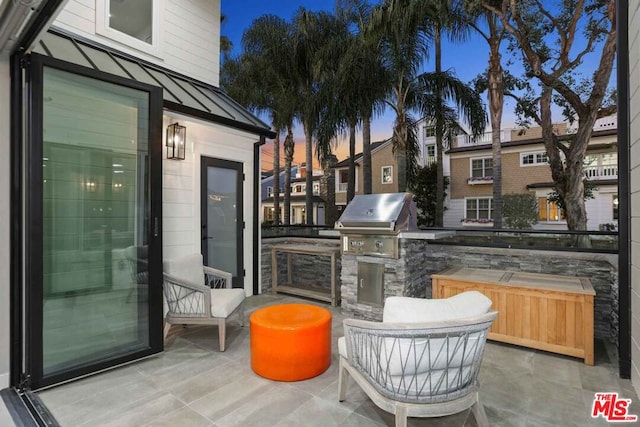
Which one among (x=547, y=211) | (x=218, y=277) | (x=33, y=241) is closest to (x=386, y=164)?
(x=547, y=211)

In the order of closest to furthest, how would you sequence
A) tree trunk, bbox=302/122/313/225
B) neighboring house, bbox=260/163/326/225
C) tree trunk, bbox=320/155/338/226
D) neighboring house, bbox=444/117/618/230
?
tree trunk, bbox=320/155/338/226
tree trunk, bbox=302/122/313/225
neighboring house, bbox=444/117/618/230
neighboring house, bbox=260/163/326/225

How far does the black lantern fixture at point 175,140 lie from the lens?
161 inches

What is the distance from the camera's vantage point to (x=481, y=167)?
1438 cm

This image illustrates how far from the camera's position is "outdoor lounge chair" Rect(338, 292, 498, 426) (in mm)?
1719

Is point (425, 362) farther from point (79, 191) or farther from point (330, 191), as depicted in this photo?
point (330, 191)

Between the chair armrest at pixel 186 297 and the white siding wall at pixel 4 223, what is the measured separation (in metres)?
1.21

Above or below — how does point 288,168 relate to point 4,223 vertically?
above

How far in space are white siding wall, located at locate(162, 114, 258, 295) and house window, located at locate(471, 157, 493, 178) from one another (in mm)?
12145

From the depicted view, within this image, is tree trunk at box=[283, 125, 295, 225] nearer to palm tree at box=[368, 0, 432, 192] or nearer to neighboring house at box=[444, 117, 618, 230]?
palm tree at box=[368, 0, 432, 192]

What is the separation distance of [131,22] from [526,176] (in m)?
14.2

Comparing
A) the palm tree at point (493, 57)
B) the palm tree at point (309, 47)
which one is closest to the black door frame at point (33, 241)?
the palm tree at point (309, 47)

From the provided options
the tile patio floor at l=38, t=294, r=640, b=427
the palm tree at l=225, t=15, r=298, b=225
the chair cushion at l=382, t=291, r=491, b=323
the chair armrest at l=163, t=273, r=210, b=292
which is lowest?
the tile patio floor at l=38, t=294, r=640, b=427

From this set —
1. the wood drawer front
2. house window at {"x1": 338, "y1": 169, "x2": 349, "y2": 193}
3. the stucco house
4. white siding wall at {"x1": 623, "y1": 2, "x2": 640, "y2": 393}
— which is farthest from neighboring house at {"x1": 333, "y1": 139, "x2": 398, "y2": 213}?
white siding wall at {"x1": 623, "y1": 2, "x2": 640, "y2": 393}

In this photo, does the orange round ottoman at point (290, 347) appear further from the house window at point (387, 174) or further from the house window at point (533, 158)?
the house window at point (387, 174)
